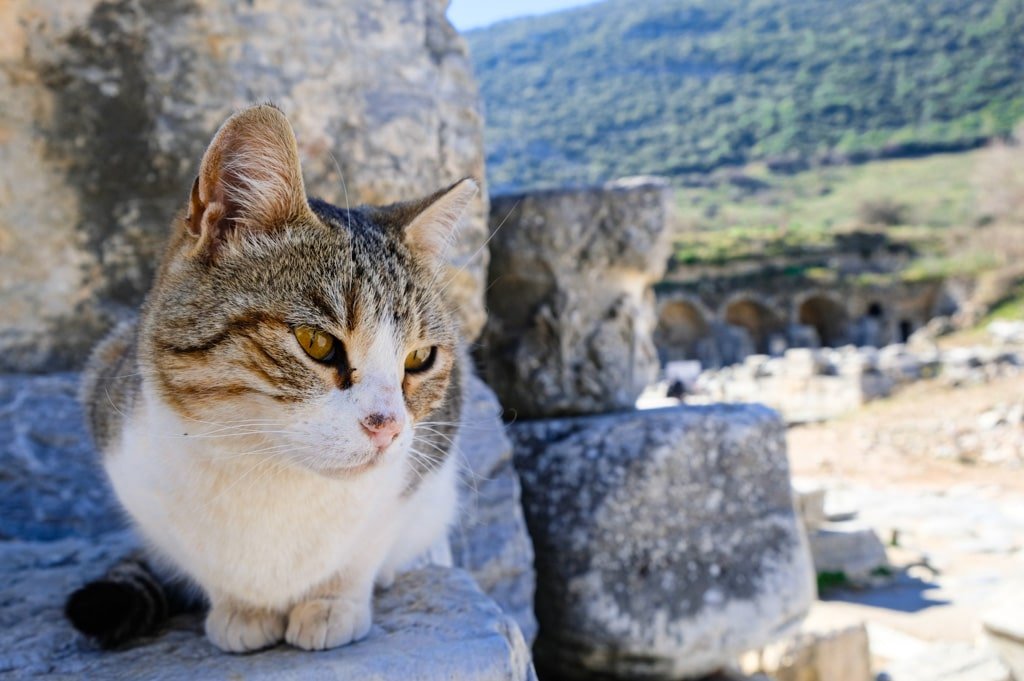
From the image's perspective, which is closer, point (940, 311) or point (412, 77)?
point (412, 77)

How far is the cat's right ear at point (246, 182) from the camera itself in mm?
1195

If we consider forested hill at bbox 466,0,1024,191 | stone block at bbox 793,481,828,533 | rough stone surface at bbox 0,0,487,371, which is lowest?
stone block at bbox 793,481,828,533

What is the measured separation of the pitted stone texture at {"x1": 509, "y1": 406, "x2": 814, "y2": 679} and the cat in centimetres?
110

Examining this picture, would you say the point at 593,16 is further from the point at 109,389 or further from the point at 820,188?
the point at 109,389

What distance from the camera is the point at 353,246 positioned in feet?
4.40

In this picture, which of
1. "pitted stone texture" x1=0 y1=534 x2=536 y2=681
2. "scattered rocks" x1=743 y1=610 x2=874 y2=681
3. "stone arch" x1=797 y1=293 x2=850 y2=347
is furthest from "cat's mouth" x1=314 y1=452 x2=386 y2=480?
"stone arch" x1=797 y1=293 x2=850 y2=347

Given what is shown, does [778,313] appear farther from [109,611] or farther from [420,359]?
[109,611]

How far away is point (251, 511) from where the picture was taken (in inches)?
49.1

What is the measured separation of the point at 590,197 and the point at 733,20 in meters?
86.0

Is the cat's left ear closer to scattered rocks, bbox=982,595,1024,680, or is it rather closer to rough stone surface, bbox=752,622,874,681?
rough stone surface, bbox=752,622,874,681

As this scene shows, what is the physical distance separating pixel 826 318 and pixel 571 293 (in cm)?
3150

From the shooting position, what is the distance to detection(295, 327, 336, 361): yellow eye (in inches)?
47.0

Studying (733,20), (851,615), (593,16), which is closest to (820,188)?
(733,20)

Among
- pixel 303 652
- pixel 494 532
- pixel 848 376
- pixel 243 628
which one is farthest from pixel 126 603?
pixel 848 376
